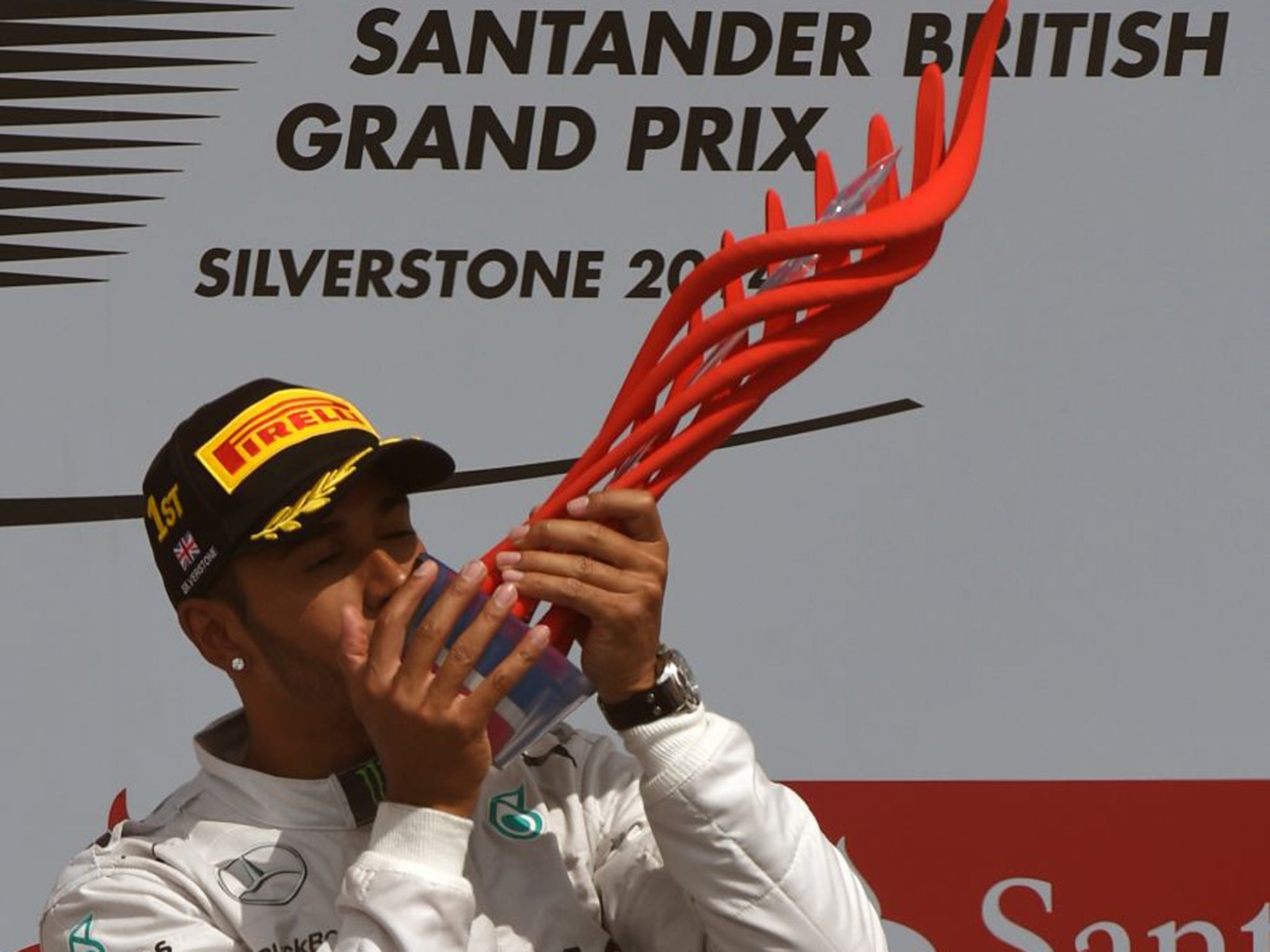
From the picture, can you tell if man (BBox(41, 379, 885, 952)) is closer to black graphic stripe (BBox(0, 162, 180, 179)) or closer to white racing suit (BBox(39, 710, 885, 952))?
white racing suit (BBox(39, 710, 885, 952))

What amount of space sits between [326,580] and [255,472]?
107 mm

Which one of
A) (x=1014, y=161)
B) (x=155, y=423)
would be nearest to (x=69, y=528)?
(x=155, y=423)

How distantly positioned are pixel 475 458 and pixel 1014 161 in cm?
80

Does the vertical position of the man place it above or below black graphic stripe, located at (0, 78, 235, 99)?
below

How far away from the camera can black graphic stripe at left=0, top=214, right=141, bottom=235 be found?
228 centimetres

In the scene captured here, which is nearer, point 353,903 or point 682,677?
point 353,903

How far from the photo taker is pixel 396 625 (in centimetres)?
134

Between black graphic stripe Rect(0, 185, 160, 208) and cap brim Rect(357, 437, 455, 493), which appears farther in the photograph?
black graphic stripe Rect(0, 185, 160, 208)

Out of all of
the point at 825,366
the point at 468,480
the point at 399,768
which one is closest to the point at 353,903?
the point at 399,768

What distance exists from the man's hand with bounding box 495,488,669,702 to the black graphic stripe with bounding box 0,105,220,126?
1126 millimetres

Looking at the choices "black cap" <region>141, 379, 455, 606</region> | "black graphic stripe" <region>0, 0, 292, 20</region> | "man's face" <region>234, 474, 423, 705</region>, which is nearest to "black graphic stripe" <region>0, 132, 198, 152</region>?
"black graphic stripe" <region>0, 0, 292, 20</region>

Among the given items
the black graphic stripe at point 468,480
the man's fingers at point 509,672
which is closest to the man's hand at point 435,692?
the man's fingers at point 509,672

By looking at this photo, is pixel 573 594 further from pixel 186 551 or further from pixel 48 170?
pixel 48 170

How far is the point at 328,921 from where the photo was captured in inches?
58.3
